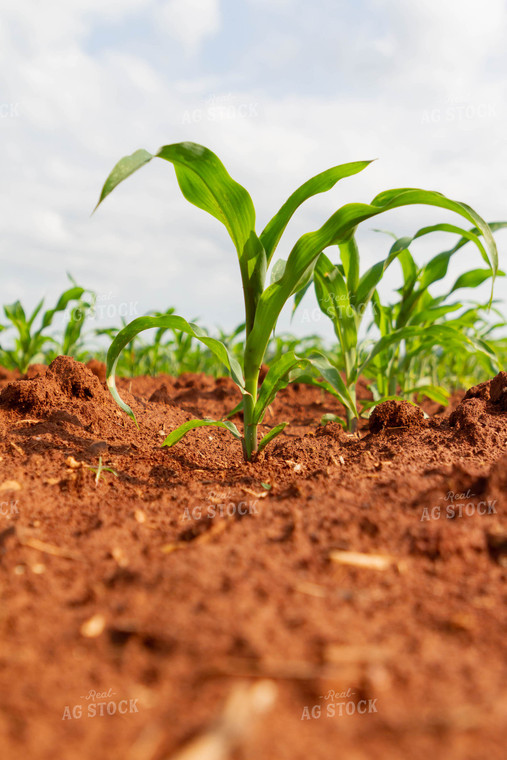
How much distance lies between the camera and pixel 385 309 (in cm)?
297

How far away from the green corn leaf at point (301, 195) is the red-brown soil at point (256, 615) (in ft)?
2.64

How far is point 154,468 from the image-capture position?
1677mm

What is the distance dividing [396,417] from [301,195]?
3.38 ft

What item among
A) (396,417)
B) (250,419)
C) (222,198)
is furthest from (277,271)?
(396,417)

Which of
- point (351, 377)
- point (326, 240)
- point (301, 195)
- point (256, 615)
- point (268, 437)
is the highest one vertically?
point (301, 195)

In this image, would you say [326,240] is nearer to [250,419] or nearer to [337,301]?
[250,419]

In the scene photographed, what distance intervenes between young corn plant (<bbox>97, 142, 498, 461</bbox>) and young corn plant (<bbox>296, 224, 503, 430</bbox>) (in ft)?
1.06

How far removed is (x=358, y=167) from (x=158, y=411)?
152 cm

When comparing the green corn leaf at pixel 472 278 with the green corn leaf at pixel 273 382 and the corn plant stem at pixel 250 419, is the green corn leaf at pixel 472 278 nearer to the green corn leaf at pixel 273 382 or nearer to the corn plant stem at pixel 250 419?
the green corn leaf at pixel 273 382

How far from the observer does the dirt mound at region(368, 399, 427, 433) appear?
6.88 feet

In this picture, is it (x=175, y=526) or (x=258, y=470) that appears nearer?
(x=175, y=526)

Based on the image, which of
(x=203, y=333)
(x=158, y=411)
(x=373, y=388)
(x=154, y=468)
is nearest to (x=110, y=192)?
(x=203, y=333)

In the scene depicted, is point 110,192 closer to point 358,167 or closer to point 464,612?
point 358,167

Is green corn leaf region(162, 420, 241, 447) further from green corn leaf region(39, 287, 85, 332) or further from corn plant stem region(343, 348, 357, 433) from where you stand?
green corn leaf region(39, 287, 85, 332)
